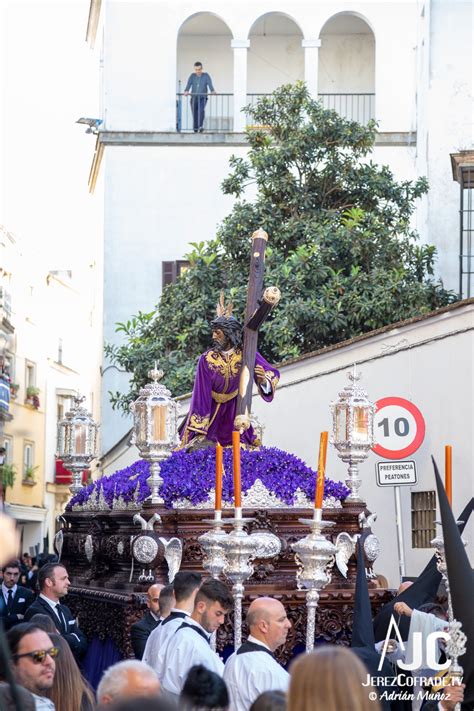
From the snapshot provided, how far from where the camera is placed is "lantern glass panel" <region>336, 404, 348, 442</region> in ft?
33.2

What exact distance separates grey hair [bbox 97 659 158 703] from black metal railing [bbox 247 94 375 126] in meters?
26.1

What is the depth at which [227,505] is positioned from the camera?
962 cm

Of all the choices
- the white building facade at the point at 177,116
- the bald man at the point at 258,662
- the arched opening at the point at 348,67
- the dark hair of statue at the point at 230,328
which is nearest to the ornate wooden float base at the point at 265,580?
the dark hair of statue at the point at 230,328

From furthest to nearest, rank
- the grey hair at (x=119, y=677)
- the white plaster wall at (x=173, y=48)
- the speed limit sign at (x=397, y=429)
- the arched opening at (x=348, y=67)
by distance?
the arched opening at (x=348, y=67) → the white plaster wall at (x=173, y=48) → the speed limit sign at (x=397, y=429) → the grey hair at (x=119, y=677)

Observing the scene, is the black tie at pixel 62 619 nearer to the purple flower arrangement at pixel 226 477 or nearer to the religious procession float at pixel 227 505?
the religious procession float at pixel 227 505

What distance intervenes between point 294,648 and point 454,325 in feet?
16.6

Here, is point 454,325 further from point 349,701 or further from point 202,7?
point 202,7

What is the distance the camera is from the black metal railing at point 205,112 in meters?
29.4

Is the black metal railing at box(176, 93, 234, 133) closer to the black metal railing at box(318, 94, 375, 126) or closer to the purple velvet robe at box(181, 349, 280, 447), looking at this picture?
the black metal railing at box(318, 94, 375, 126)

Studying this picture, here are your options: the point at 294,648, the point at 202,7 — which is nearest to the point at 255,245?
the point at 294,648

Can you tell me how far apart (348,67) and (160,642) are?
25.1 metres

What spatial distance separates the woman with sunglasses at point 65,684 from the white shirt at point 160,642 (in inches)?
39.0

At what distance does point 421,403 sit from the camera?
13969 mm

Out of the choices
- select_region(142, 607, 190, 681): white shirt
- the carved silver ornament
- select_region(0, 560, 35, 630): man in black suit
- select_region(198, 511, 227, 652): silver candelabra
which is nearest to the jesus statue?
the carved silver ornament
